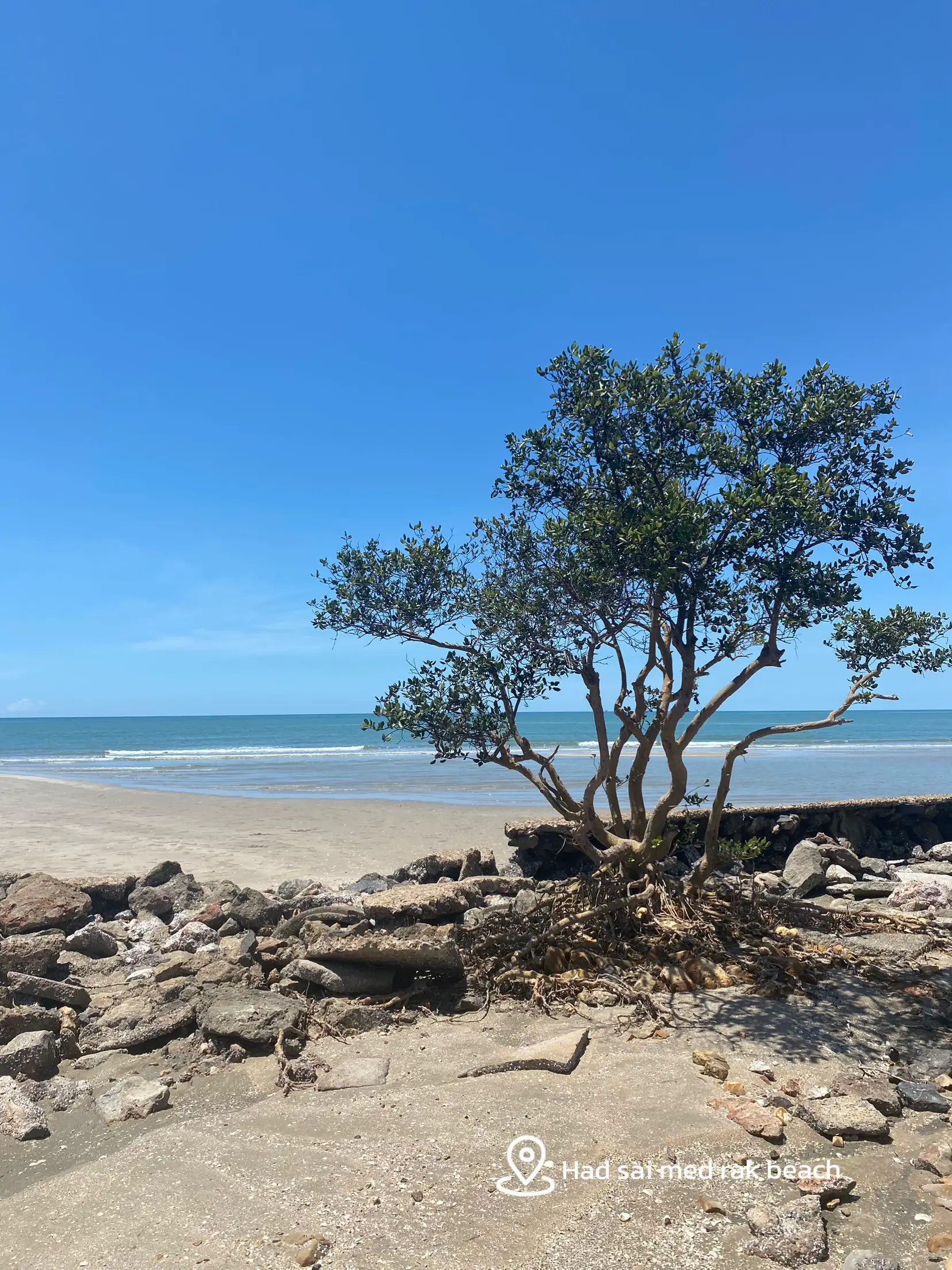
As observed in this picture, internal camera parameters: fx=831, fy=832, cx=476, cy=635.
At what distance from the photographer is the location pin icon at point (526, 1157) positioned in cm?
442

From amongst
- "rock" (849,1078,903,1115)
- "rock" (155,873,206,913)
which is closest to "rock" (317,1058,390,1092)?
"rock" (849,1078,903,1115)

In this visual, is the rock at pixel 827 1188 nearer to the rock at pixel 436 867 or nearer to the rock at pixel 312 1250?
the rock at pixel 312 1250

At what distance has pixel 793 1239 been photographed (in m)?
3.74

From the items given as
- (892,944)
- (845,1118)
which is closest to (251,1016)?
(845,1118)

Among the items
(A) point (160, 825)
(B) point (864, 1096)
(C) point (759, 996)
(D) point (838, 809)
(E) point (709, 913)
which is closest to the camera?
(B) point (864, 1096)

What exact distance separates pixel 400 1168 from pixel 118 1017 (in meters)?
3.68

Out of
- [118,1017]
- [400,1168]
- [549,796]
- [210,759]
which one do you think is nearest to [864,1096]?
[400,1168]

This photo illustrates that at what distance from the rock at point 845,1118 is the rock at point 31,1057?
516cm

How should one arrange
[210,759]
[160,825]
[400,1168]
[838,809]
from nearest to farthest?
[400,1168] → [838,809] → [160,825] → [210,759]

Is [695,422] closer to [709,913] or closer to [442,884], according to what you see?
[709,913]

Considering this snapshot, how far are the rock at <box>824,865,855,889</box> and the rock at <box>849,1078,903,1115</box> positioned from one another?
610 centimetres

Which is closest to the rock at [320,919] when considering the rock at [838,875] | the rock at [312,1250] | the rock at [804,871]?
the rock at [312,1250]

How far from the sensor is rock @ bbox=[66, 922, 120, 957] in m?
8.98

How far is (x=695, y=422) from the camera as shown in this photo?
24.2 ft
